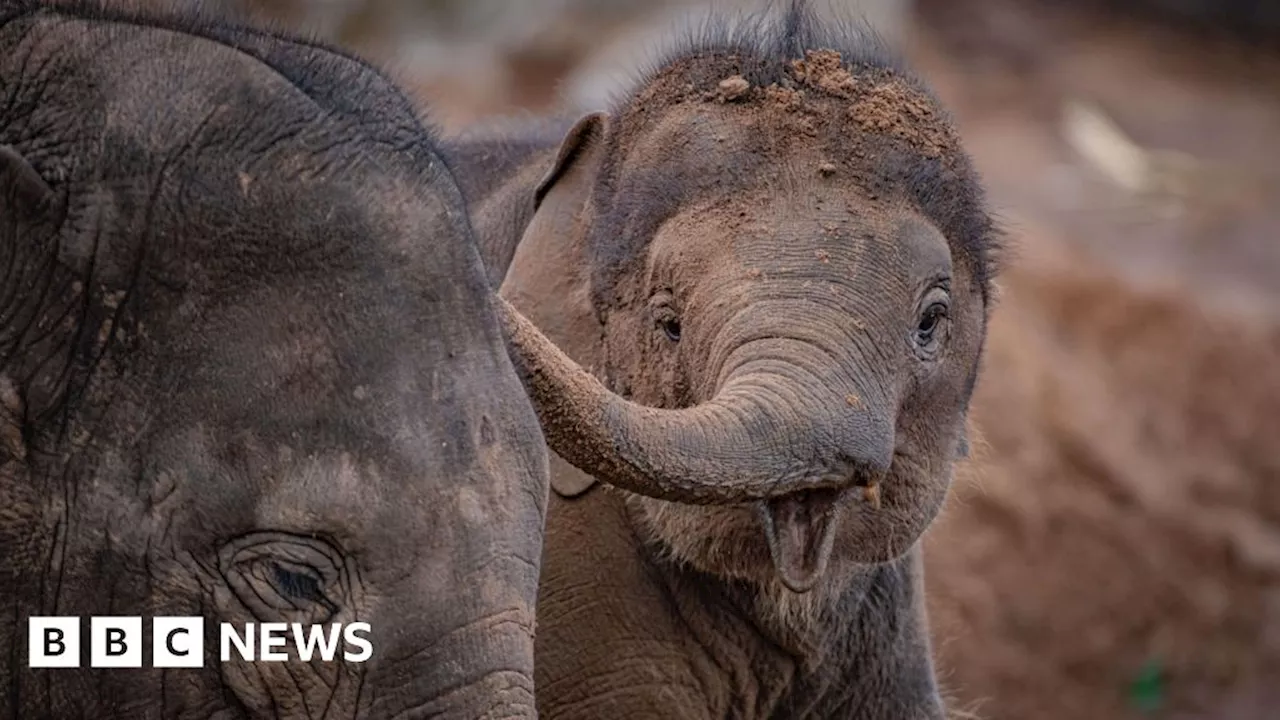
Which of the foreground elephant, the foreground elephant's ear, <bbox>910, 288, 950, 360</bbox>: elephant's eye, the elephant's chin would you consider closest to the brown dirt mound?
the foreground elephant

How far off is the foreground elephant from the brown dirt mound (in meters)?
4.12

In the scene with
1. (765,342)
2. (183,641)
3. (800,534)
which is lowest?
(183,641)

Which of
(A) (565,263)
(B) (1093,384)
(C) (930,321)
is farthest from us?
(B) (1093,384)

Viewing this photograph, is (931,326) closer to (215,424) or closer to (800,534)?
(800,534)

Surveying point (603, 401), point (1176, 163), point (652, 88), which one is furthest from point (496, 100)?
point (603, 401)

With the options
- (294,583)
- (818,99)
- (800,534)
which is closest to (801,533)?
(800,534)

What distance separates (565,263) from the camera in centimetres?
457

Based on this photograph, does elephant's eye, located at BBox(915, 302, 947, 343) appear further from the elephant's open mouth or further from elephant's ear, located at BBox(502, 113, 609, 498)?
elephant's ear, located at BBox(502, 113, 609, 498)

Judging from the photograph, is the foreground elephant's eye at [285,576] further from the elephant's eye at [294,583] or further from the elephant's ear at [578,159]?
the elephant's ear at [578,159]

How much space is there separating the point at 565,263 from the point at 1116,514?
5.43 meters

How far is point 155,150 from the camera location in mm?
3135

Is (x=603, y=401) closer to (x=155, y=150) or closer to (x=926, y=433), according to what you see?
(x=155, y=150)

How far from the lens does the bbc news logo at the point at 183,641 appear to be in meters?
3.12

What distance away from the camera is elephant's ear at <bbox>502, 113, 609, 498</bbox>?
4477 millimetres
